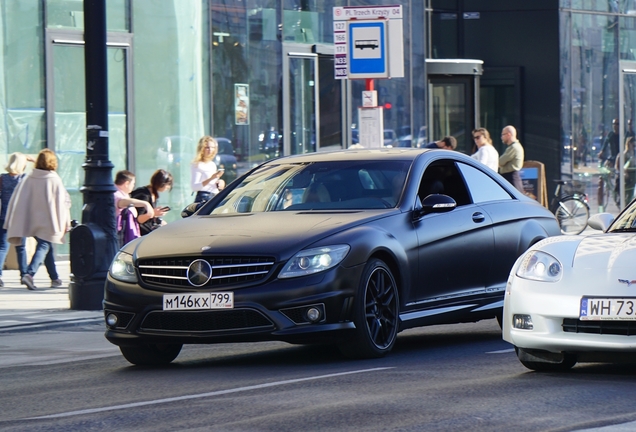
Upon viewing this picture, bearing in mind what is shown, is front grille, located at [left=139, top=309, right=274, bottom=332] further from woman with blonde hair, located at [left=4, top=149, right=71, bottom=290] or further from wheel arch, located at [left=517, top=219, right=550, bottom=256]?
woman with blonde hair, located at [left=4, top=149, right=71, bottom=290]

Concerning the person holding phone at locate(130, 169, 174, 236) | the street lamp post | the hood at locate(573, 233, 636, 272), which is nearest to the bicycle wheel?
the person holding phone at locate(130, 169, 174, 236)

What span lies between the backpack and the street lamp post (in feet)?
2.73

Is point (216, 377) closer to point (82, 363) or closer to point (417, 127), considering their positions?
point (82, 363)

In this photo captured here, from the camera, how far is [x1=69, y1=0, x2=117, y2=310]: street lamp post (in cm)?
1409

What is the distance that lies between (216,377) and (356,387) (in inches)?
46.4

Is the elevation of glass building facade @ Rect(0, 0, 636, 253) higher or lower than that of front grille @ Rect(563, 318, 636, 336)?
higher

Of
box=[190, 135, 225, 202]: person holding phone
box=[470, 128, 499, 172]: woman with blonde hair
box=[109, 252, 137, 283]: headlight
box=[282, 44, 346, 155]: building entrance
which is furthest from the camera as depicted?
box=[282, 44, 346, 155]: building entrance

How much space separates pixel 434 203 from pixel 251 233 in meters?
1.45

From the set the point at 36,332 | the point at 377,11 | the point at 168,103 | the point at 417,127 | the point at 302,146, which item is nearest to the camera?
the point at 36,332

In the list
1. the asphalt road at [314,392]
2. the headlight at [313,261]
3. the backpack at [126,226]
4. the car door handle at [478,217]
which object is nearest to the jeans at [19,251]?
the backpack at [126,226]

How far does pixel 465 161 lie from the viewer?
36.0ft

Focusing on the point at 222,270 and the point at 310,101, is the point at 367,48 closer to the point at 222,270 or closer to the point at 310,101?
the point at 310,101

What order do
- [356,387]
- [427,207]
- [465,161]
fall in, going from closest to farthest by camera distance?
1. [356,387]
2. [427,207]
3. [465,161]

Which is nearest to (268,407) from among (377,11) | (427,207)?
(427,207)
